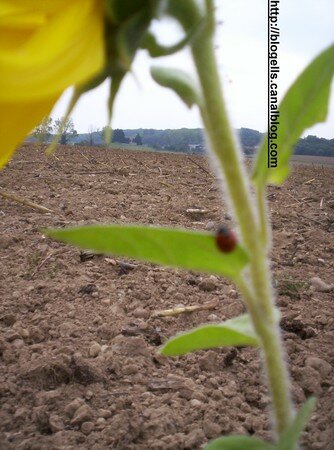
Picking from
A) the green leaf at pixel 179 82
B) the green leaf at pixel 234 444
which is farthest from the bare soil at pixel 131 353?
the green leaf at pixel 179 82

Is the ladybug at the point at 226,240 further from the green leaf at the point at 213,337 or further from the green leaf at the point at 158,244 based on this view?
the green leaf at the point at 213,337

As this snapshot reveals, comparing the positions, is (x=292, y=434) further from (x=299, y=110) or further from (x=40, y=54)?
(x=40, y=54)

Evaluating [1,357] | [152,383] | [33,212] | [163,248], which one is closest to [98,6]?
[163,248]

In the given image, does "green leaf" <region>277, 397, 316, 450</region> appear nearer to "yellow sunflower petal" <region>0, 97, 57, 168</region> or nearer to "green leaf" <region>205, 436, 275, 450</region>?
"green leaf" <region>205, 436, 275, 450</region>

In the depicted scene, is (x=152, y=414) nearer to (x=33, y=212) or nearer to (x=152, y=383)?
(x=152, y=383)

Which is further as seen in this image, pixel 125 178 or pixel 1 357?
pixel 125 178

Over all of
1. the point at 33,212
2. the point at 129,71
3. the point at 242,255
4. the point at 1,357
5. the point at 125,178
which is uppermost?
the point at 125,178
